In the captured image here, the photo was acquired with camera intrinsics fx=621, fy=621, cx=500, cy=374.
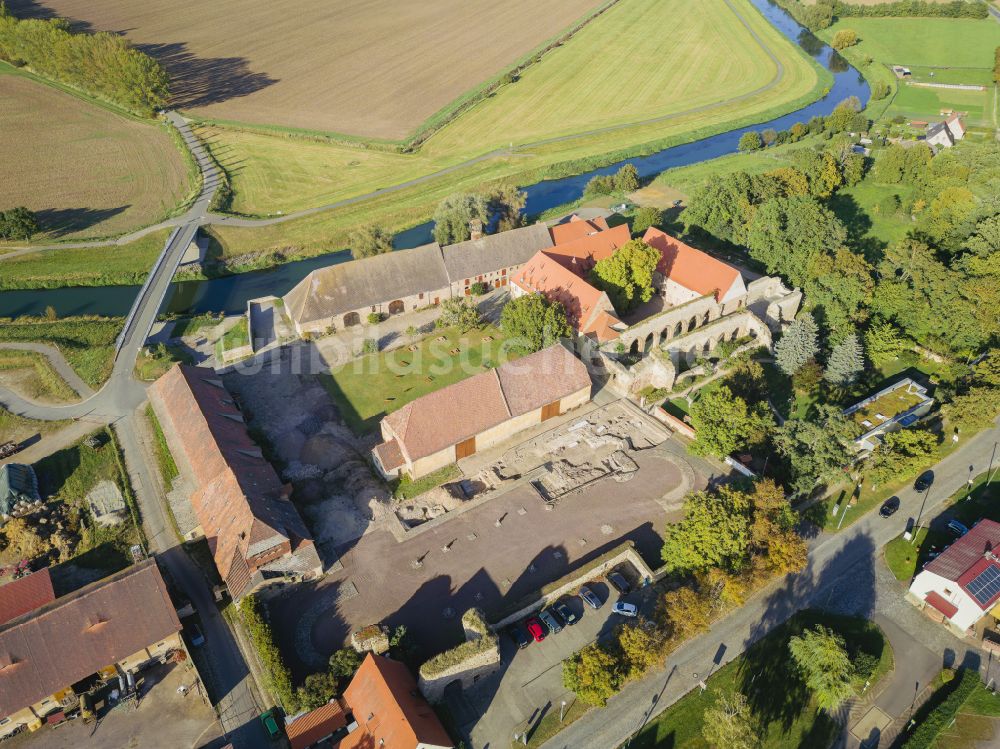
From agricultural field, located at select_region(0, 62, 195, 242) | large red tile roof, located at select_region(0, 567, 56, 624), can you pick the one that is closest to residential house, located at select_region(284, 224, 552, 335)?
large red tile roof, located at select_region(0, 567, 56, 624)

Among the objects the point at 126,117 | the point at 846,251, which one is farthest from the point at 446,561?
the point at 126,117

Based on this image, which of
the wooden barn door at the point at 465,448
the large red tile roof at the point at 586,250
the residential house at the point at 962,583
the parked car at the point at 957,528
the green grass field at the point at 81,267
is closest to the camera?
the residential house at the point at 962,583

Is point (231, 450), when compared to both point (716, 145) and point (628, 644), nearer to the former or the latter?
point (628, 644)

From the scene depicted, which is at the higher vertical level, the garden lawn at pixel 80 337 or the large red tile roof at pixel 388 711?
the garden lawn at pixel 80 337

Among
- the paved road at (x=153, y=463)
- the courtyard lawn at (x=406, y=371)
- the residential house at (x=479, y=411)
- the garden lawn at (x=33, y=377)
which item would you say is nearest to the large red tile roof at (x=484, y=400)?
the residential house at (x=479, y=411)

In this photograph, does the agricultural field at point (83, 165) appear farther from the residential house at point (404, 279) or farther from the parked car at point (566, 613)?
the parked car at point (566, 613)

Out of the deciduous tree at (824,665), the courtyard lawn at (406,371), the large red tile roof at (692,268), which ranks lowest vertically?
the deciduous tree at (824,665)

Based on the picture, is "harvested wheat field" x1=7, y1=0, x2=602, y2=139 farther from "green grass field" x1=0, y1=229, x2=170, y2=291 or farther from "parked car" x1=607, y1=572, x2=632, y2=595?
"parked car" x1=607, y1=572, x2=632, y2=595
